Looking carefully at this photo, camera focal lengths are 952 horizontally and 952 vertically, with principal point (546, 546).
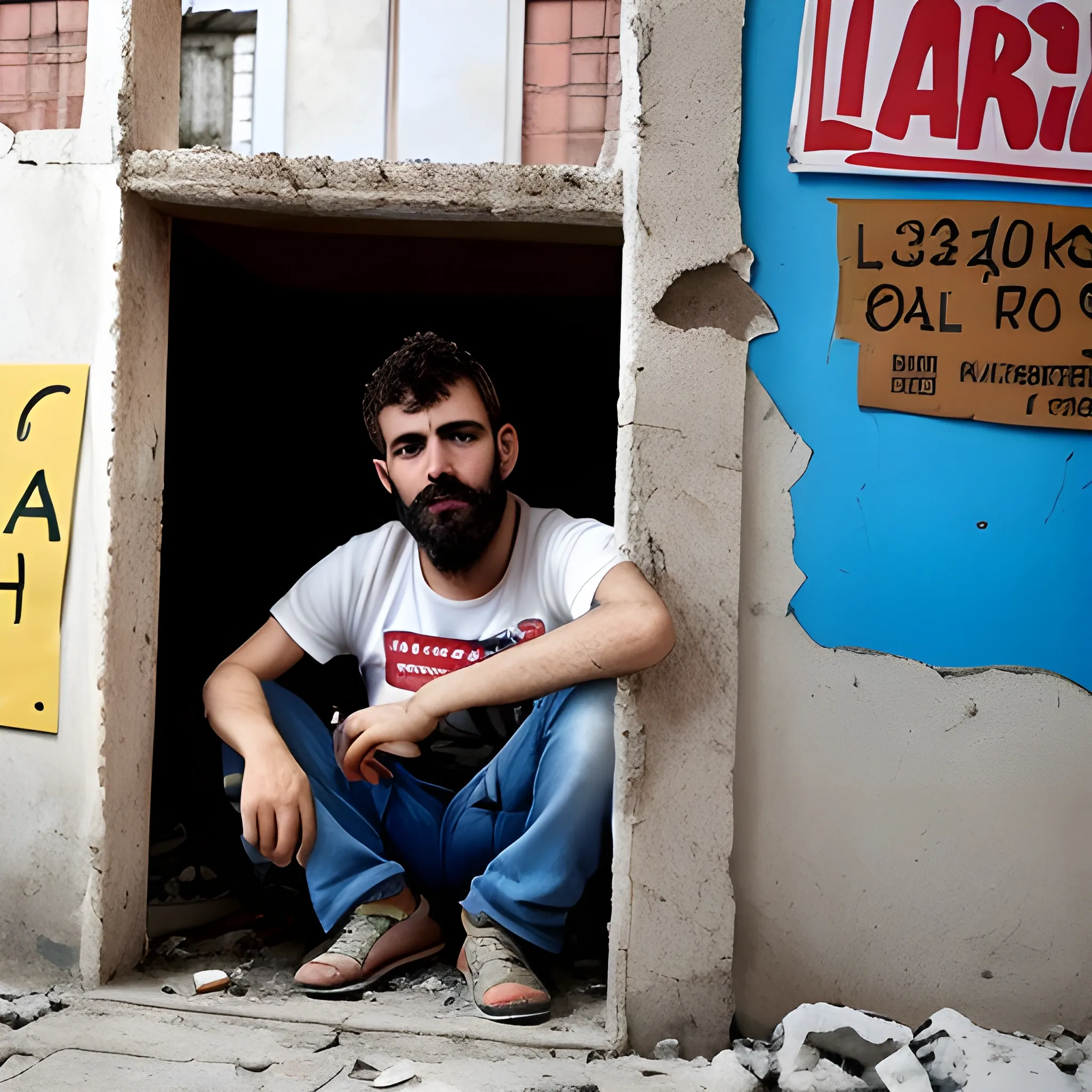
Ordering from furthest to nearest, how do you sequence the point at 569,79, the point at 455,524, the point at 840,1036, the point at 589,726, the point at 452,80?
the point at 452,80 < the point at 569,79 < the point at 455,524 < the point at 589,726 < the point at 840,1036

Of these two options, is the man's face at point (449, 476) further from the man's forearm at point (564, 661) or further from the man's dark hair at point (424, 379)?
the man's forearm at point (564, 661)

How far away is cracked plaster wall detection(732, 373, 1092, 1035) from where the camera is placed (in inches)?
84.2

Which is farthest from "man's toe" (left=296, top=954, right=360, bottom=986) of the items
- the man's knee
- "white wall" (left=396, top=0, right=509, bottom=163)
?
"white wall" (left=396, top=0, right=509, bottom=163)

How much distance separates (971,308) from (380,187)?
1.40m

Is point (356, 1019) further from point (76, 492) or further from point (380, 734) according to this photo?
point (76, 492)

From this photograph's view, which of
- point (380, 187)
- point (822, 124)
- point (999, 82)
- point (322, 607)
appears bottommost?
point (322, 607)

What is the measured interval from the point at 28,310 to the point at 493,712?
1.57m

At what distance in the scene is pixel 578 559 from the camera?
2.37 metres

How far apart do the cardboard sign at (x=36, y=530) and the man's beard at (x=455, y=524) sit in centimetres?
88

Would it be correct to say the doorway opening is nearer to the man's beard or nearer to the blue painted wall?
the man's beard

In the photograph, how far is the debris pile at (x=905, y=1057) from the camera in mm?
1851

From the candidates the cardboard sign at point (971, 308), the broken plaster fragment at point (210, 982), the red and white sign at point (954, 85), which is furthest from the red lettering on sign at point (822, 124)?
the broken plaster fragment at point (210, 982)

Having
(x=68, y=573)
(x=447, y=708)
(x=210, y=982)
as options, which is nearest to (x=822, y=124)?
(x=447, y=708)

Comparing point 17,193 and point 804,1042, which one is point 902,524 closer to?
point 804,1042
